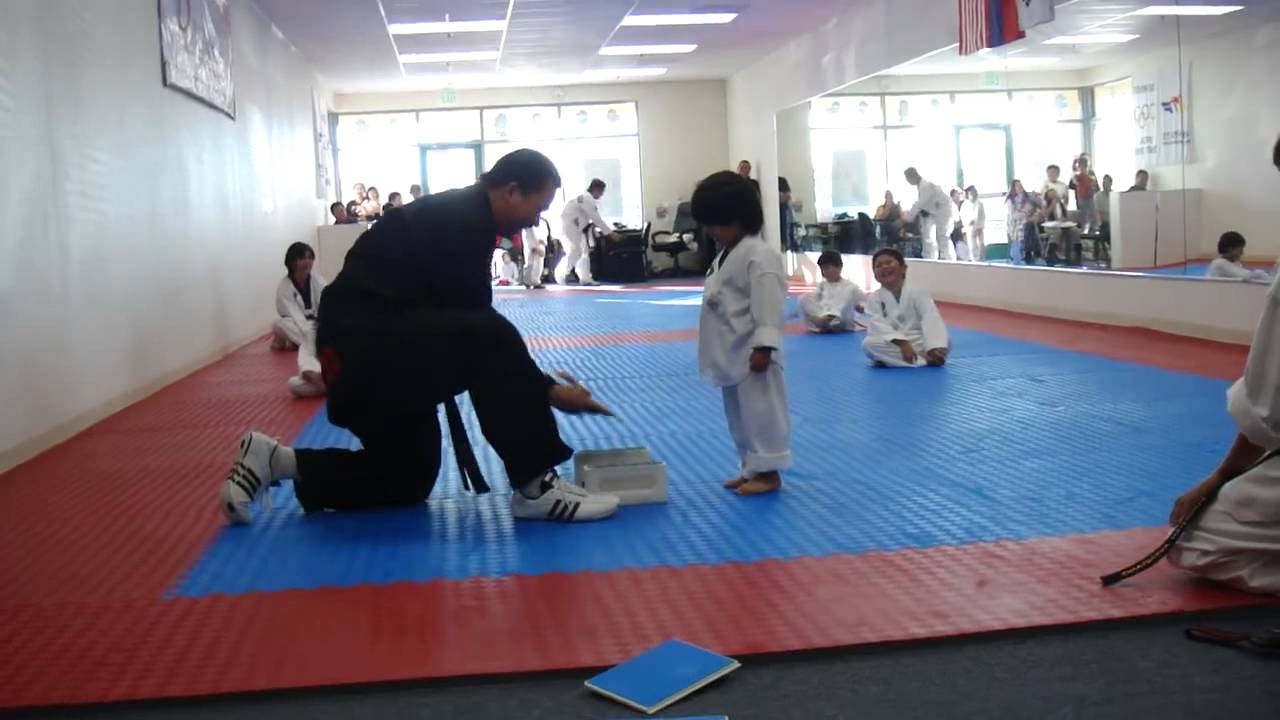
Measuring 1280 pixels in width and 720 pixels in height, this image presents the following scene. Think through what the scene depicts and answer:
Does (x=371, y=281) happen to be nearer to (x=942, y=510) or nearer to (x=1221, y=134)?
(x=942, y=510)

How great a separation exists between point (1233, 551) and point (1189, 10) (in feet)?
19.5

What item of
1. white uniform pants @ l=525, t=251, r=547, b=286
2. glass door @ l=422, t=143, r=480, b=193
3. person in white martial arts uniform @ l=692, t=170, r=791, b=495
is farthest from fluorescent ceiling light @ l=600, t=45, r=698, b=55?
person in white martial arts uniform @ l=692, t=170, r=791, b=495

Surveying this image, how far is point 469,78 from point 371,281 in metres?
15.5

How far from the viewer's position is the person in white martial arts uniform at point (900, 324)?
6.82m

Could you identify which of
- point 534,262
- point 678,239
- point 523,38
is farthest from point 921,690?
point 678,239

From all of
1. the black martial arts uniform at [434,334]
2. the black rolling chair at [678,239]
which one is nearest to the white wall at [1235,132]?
the black martial arts uniform at [434,334]

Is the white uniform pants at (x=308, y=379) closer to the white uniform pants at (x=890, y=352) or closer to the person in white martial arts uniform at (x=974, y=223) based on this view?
the white uniform pants at (x=890, y=352)

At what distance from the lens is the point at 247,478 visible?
3732 millimetres

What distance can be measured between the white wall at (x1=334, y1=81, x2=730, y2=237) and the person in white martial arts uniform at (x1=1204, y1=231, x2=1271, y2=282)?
13.2 m

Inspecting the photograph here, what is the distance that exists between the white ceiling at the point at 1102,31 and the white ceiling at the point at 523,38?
3448 millimetres

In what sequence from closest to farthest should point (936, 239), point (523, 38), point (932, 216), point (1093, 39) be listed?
point (1093, 39)
point (936, 239)
point (932, 216)
point (523, 38)

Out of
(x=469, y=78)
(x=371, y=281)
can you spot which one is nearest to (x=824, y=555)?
(x=371, y=281)

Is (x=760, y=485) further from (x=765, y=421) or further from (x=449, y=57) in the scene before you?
(x=449, y=57)

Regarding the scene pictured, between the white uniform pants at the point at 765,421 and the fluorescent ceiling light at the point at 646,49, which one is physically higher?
the fluorescent ceiling light at the point at 646,49
